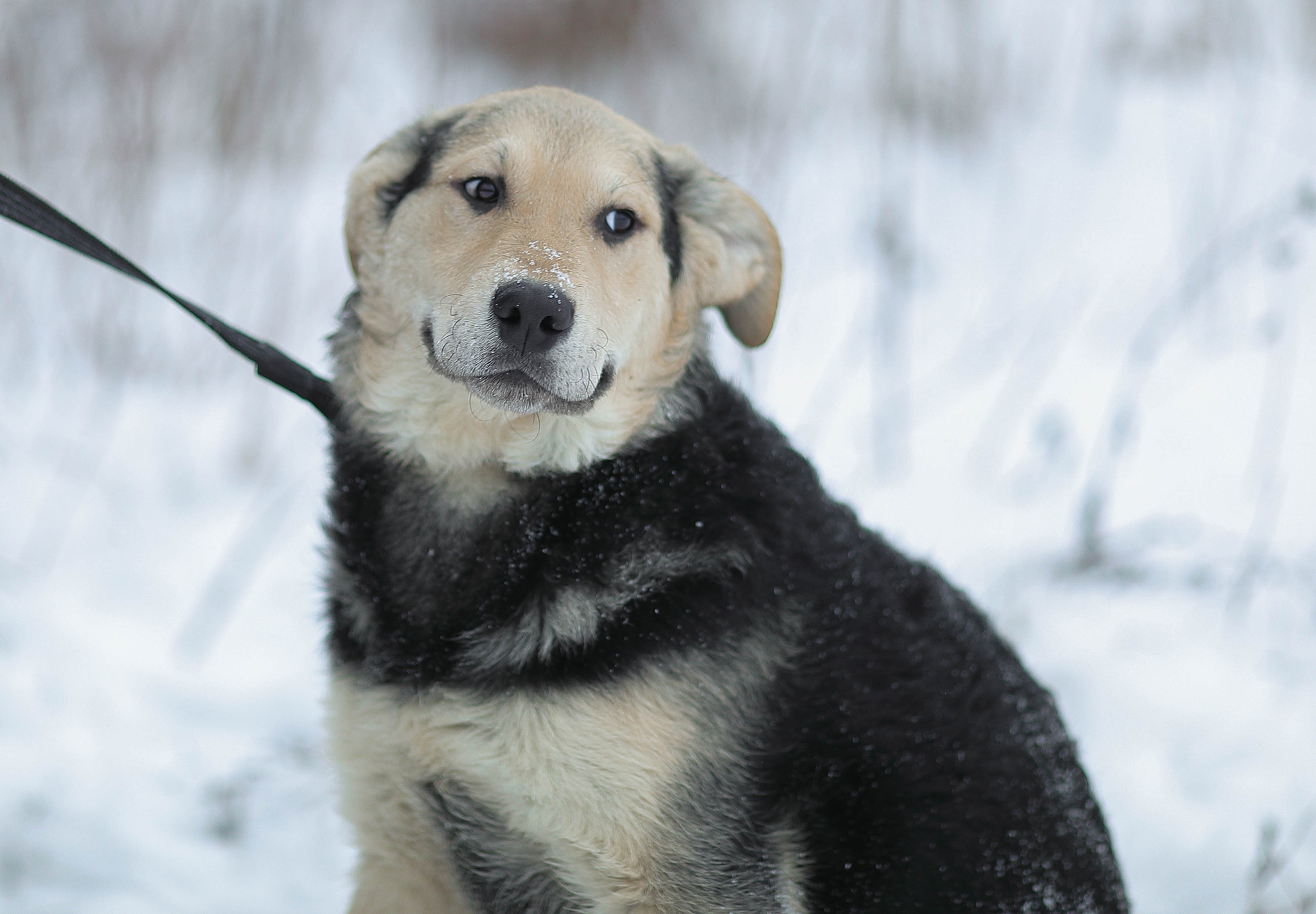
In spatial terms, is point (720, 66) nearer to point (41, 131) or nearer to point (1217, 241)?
point (1217, 241)

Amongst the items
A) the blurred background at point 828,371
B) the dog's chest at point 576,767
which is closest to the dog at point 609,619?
the dog's chest at point 576,767

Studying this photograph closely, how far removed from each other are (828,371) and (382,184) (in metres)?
3.70

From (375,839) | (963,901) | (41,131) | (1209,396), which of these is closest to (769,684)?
(963,901)

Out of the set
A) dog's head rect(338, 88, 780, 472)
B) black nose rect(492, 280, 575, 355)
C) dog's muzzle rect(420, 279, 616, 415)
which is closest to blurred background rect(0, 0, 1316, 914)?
dog's head rect(338, 88, 780, 472)

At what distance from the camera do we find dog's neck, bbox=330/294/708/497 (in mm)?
2229

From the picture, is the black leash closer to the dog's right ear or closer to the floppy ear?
the dog's right ear

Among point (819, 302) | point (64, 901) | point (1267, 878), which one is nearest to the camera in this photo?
point (64, 901)

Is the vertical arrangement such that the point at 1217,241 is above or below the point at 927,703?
above

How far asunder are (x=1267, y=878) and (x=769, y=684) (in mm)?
1668

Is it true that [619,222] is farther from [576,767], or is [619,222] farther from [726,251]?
[576,767]

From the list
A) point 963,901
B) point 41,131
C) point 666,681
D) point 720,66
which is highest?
point 720,66

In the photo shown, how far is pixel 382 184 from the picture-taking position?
243 cm

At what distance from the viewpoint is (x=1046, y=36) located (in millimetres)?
7203

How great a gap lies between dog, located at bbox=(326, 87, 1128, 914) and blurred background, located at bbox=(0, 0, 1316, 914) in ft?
1.32
